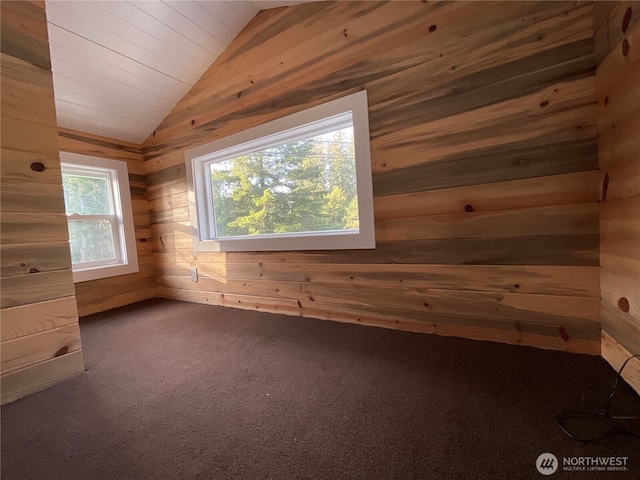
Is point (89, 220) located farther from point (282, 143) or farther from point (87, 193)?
point (282, 143)

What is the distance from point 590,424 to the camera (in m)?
0.77

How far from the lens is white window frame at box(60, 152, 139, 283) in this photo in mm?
2414

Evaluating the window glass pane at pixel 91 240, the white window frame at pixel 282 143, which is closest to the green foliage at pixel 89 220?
the window glass pane at pixel 91 240

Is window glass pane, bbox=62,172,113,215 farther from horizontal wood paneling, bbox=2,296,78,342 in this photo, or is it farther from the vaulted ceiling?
horizontal wood paneling, bbox=2,296,78,342

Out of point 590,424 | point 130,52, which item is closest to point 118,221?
point 130,52

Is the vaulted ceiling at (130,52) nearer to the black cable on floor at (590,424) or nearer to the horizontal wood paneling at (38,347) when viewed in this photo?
the horizontal wood paneling at (38,347)

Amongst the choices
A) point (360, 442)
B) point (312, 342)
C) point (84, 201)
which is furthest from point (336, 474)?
point (84, 201)

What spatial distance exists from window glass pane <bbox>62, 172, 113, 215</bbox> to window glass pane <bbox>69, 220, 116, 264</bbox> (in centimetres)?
11

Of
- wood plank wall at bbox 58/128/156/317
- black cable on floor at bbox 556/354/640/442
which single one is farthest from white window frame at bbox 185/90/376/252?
black cable on floor at bbox 556/354/640/442

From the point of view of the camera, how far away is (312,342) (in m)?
1.48

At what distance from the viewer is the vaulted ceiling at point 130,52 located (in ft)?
5.39

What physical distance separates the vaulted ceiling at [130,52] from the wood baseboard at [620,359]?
8.32 feet

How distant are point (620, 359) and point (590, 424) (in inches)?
16.3

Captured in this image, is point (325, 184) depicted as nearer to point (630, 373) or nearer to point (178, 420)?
point (178, 420)
